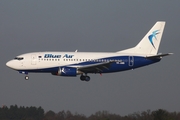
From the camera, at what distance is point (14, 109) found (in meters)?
108

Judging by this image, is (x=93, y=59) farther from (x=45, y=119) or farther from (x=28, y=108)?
(x=28, y=108)

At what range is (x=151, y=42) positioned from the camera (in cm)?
9162

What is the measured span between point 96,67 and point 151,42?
40.0 ft

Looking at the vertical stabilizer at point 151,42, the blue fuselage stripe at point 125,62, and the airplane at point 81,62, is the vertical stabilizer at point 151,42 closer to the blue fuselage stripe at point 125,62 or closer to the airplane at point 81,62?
the airplane at point 81,62

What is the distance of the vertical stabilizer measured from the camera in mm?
89812

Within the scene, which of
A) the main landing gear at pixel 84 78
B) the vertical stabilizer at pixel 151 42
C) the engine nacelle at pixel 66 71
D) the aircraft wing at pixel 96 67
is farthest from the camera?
the vertical stabilizer at pixel 151 42

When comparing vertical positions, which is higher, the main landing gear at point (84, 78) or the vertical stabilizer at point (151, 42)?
the vertical stabilizer at point (151, 42)

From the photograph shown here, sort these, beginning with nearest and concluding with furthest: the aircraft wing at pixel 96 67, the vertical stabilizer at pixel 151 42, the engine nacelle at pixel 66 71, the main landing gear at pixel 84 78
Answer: the engine nacelle at pixel 66 71 → the aircraft wing at pixel 96 67 → the main landing gear at pixel 84 78 → the vertical stabilizer at pixel 151 42

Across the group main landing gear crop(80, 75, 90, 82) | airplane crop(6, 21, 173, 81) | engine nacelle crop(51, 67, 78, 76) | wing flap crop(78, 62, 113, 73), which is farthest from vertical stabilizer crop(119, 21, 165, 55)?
engine nacelle crop(51, 67, 78, 76)

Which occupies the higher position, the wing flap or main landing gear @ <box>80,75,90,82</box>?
the wing flap

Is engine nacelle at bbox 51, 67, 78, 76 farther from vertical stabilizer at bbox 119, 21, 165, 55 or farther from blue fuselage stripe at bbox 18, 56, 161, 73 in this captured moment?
vertical stabilizer at bbox 119, 21, 165, 55

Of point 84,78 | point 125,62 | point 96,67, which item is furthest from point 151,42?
point 84,78

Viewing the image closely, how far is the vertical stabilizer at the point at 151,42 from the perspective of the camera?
3536 inches

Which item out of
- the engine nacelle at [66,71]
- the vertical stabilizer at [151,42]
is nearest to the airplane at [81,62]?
the engine nacelle at [66,71]
